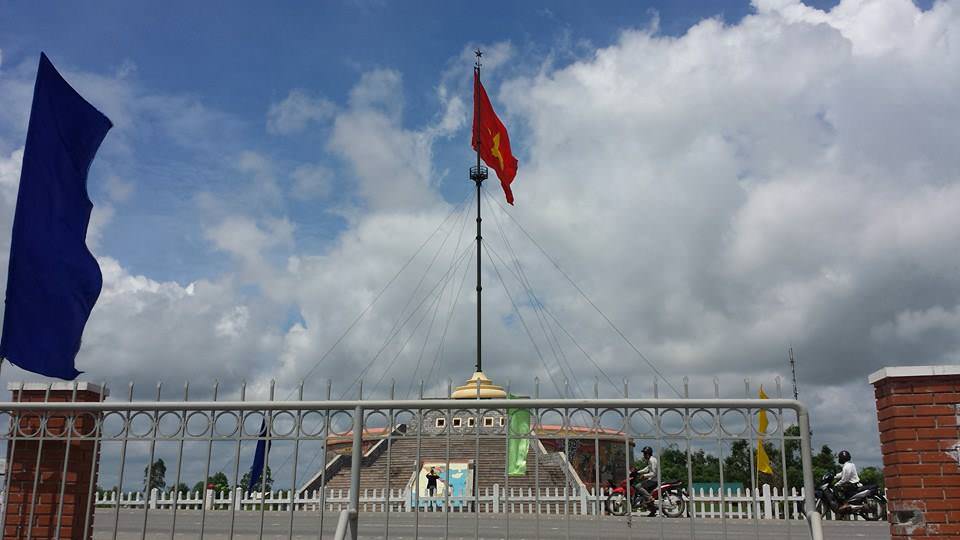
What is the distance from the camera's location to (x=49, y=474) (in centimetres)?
622

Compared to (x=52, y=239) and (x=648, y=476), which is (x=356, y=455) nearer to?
(x=52, y=239)

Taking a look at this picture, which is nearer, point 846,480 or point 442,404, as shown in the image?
point 442,404

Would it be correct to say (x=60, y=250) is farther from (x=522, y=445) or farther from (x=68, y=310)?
(x=522, y=445)

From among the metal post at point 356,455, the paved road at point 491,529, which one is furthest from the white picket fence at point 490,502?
the metal post at point 356,455

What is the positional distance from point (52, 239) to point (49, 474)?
6.43ft

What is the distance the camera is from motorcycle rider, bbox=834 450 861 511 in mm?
13453

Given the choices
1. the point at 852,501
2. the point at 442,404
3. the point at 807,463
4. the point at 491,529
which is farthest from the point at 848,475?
the point at 442,404

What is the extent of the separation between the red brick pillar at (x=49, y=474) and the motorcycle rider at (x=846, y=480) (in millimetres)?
11886

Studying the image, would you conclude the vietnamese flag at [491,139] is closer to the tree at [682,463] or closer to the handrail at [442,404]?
the tree at [682,463]

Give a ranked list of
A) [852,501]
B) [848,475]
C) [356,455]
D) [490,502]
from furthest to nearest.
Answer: [490,502], [852,501], [848,475], [356,455]

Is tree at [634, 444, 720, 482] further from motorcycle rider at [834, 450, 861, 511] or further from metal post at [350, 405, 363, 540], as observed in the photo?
motorcycle rider at [834, 450, 861, 511]

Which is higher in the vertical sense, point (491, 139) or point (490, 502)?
point (491, 139)

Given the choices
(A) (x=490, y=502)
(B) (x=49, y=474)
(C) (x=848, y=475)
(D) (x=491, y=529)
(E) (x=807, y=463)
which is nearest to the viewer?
(E) (x=807, y=463)

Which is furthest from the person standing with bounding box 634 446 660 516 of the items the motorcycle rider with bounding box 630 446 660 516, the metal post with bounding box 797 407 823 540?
the metal post with bounding box 797 407 823 540
